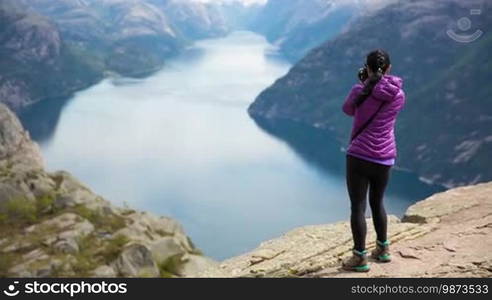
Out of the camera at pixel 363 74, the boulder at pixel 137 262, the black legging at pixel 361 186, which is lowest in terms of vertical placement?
the boulder at pixel 137 262

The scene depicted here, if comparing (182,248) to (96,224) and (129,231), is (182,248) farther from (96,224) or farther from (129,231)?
(96,224)

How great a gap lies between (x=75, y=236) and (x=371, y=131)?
92683 mm

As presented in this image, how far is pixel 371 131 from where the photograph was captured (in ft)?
51.5

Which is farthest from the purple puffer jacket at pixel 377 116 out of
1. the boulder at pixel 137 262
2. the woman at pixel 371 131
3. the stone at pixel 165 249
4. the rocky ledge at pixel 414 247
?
the stone at pixel 165 249

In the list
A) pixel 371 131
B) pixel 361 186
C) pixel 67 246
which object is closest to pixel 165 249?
pixel 67 246

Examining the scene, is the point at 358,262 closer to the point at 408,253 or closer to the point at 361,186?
the point at 408,253

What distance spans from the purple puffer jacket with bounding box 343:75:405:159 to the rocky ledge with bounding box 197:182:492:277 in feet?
11.6

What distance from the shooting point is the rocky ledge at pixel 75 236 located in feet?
293

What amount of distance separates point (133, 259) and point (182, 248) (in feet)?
55.3

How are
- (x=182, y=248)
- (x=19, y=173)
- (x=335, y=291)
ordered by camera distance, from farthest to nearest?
(x=19, y=173), (x=182, y=248), (x=335, y=291)

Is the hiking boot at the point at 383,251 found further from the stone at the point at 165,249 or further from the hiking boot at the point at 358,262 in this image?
the stone at the point at 165,249

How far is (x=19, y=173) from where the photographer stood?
5187 inches

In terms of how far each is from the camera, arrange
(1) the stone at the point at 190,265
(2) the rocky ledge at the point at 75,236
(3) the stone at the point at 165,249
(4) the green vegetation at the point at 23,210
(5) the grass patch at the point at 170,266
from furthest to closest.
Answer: (4) the green vegetation at the point at 23,210, (3) the stone at the point at 165,249, (5) the grass patch at the point at 170,266, (1) the stone at the point at 190,265, (2) the rocky ledge at the point at 75,236

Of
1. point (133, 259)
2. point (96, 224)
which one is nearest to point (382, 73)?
point (133, 259)
